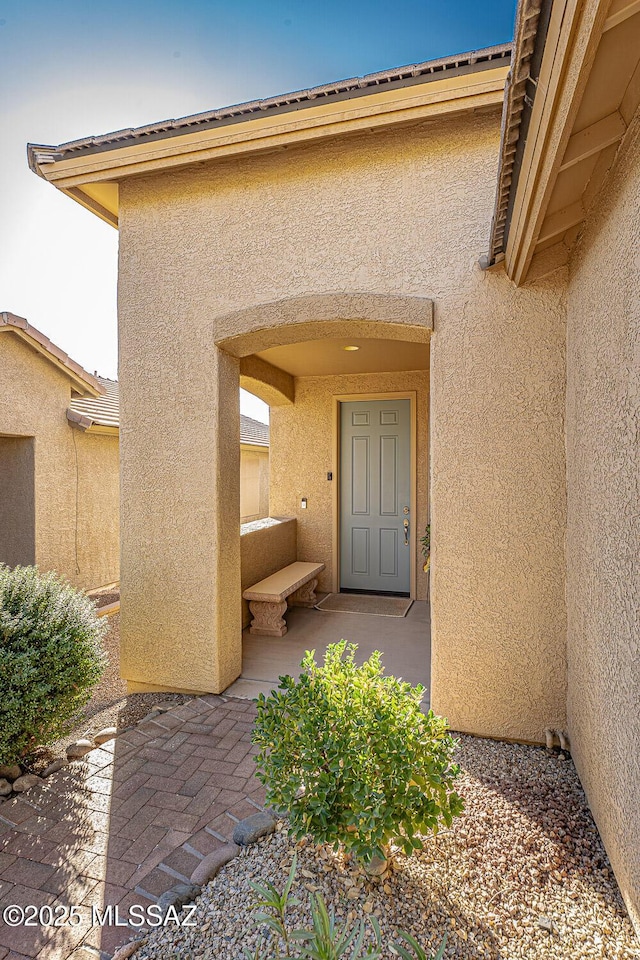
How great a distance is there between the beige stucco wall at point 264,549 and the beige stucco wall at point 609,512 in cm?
449

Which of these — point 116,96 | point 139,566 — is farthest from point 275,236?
point 139,566

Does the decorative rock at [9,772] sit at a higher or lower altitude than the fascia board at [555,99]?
lower

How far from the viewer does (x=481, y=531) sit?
162 inches

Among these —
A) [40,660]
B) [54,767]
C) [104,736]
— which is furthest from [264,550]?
[54,767]

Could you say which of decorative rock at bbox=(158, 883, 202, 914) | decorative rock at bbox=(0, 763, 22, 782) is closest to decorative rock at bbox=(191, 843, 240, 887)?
decorative rock at bbox=(158, 883, 202, 914)

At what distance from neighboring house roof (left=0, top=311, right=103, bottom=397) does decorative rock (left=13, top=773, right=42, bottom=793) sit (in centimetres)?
676

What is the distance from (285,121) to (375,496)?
18.1 feet

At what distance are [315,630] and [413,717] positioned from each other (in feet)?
14.5

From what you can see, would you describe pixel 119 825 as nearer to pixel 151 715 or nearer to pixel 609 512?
pixel 151 715

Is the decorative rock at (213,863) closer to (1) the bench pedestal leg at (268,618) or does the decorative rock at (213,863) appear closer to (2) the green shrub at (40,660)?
(2) the green shrub at (40,660)

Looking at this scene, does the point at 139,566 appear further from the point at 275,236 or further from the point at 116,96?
the point at 116,96

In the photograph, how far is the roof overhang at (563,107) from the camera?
1663 mm

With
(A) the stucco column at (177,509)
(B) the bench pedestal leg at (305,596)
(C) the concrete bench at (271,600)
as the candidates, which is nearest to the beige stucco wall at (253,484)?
(B) the bench pedestal leg at (305,596)

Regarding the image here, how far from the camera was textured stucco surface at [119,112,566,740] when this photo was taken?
3992 mm
